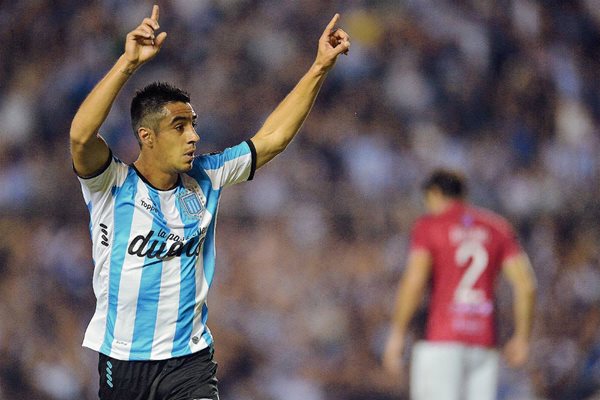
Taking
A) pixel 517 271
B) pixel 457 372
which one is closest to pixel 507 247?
pixel 517 271

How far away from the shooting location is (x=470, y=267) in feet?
20.0

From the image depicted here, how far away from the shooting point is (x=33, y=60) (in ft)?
30.7

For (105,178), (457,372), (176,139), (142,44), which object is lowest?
(457,372)

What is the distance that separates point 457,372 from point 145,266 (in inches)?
114

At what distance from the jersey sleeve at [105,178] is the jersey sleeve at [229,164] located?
38 cm

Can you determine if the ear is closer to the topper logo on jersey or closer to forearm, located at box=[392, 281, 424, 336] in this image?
the topper logo on jersey

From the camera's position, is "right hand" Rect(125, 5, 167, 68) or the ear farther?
the ear

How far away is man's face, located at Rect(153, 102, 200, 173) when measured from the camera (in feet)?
12.2

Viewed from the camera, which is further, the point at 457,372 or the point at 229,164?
the point at 457,372

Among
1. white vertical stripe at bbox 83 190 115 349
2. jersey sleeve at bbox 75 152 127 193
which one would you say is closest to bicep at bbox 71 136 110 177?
jersey sleeve at bbox 75 152 127 193

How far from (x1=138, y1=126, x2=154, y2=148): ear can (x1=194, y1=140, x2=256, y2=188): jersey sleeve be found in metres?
0.27

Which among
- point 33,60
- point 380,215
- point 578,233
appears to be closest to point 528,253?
point 578,233

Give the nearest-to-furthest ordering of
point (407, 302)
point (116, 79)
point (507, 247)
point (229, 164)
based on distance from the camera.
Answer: point (116, 79), point (229, 164), point (407, 302), point (507, 247)

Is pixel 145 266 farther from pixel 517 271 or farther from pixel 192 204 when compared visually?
pixel 517 271
